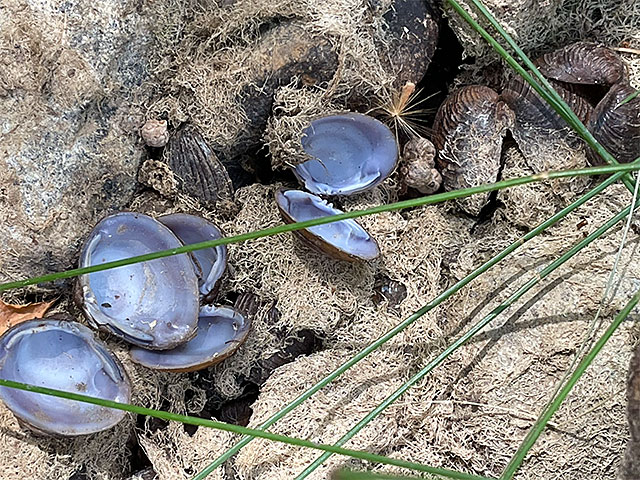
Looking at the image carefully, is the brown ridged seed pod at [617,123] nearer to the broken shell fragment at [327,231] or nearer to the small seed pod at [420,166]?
the small seed pod at [420,166]

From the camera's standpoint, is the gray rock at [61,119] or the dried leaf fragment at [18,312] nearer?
the gray rock at [61,119]

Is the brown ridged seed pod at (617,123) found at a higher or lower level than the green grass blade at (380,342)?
higher

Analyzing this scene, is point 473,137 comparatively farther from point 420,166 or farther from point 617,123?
point 617,123

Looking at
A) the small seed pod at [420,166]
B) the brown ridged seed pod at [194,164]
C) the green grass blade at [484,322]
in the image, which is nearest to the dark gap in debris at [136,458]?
the green grass blade at [484,322]

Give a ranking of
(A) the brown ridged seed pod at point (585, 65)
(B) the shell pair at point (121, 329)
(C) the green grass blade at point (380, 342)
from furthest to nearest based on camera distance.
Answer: (A) the brown ridged seed pod at point (585, 65)
(B) the shell pair at point (121, 329)
(C) the green grass blade at point (380, 342)

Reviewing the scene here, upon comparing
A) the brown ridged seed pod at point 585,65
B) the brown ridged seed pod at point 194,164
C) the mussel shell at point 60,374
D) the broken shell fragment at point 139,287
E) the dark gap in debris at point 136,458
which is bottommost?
the dark gap in debris at point 136,458

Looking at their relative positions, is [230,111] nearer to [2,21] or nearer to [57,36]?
[57,36]

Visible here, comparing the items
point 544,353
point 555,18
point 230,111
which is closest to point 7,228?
point 230,111
